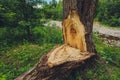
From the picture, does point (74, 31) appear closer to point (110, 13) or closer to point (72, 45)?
point (72, 45)

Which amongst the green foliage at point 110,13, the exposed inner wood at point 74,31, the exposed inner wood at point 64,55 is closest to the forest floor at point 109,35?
the green foliage at point 110,13

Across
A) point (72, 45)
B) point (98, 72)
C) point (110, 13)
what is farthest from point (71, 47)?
point (110, 13)

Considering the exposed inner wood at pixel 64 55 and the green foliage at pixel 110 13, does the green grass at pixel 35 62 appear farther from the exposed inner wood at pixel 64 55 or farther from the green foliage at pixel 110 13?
the green foliage at pixel 110 13

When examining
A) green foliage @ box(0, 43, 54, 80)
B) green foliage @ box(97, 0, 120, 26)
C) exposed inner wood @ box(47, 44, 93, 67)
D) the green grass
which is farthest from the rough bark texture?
green foliage @ box(97, 0, 120, 26)

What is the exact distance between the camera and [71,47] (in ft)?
17.1

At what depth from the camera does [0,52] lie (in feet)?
22.6

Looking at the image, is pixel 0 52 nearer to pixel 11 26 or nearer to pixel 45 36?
pixel 11 26

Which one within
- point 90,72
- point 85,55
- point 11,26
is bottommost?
point 90,72

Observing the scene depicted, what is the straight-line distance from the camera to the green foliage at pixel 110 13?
1884 centimetres

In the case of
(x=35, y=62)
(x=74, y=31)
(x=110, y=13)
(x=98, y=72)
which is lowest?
(x=98, y=72)

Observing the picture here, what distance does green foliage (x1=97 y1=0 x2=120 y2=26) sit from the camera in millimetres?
18844

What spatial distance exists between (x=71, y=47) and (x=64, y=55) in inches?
17.0

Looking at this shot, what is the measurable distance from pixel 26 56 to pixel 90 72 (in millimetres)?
2018

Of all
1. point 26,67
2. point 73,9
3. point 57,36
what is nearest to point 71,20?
point 73,9
